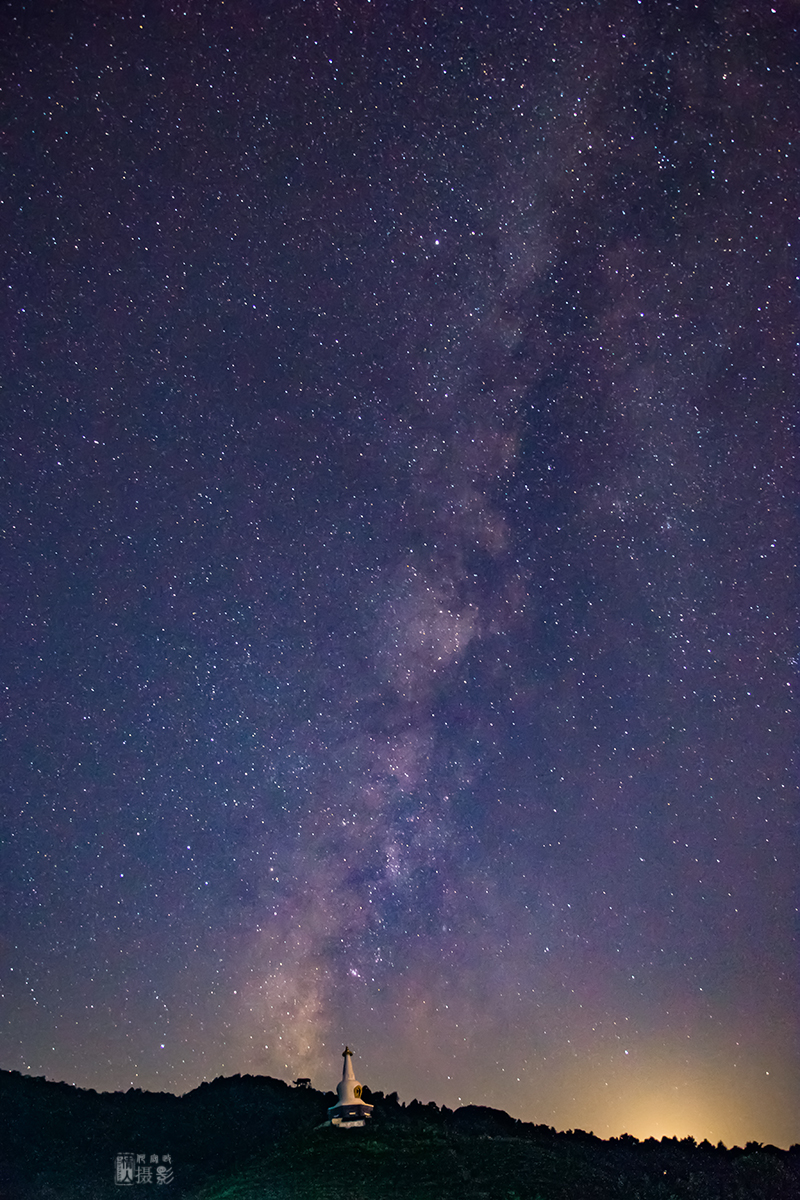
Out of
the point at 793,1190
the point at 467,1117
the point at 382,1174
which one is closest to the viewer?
the point at 382,1174

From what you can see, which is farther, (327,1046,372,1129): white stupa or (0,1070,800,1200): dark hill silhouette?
(327,1046,372,1129): white stupa

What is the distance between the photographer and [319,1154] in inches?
1425

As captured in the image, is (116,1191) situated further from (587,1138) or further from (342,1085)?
(587,1138)

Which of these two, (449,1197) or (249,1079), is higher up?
(249,1079)

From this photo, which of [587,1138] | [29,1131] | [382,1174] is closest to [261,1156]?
[382,1174]

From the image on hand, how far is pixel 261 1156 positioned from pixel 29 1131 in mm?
17177

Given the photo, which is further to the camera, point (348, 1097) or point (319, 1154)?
point (348, 1097)

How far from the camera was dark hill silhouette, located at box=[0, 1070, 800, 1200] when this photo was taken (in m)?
33.3

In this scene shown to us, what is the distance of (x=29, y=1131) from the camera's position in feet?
164

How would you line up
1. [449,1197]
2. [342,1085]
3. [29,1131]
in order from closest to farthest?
[449,1197]
[342,1085]
[29,1131]

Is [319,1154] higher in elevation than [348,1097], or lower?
lower

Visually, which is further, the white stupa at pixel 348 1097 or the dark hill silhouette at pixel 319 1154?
the white stupa at pixel 348 1097

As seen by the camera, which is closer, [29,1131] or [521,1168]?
[521,1168]

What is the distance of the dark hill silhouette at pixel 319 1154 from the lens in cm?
3331
